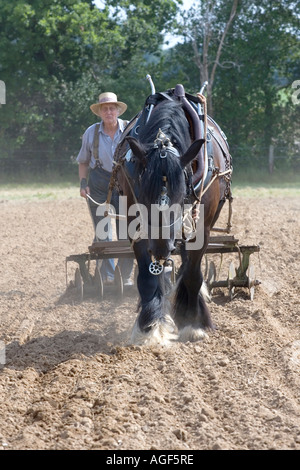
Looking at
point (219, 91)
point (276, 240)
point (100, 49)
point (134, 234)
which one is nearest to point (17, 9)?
point (100, 49)

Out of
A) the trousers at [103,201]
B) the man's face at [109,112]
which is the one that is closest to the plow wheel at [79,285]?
the trousers at [103,201]

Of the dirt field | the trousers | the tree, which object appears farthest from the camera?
the tree

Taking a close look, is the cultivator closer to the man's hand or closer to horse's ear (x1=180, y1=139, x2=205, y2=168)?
the man's hand

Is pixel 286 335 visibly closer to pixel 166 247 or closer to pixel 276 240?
pixel 166 247

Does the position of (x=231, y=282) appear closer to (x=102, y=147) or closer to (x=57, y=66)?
(x=102, y=147)

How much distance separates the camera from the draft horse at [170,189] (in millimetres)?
4242

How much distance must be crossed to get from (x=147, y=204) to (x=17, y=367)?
4.33 ft

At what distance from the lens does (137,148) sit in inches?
169

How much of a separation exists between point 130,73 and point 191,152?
19200mm

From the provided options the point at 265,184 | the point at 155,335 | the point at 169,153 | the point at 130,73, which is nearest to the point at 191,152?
the point at 169,153

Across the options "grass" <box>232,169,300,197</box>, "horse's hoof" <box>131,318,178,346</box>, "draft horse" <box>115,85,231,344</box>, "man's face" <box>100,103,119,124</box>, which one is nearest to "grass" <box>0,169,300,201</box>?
"grass" <box>232,169,300,197</box>

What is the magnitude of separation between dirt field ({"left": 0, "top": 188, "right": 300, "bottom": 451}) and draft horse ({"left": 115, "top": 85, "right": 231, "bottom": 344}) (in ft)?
0.72

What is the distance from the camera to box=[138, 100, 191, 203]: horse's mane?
4.20m
